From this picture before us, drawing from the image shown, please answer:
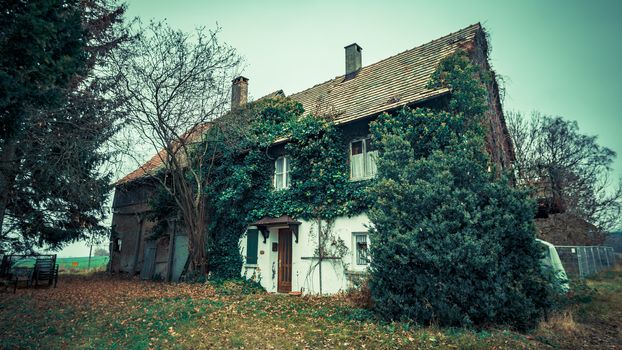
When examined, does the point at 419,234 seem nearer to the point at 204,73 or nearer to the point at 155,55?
the point at 204,73

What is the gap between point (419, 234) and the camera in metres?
7.95

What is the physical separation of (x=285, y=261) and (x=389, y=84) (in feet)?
28.1

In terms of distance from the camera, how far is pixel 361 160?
41.6 ft

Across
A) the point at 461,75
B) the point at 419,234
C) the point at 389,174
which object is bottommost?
the point at 419,234

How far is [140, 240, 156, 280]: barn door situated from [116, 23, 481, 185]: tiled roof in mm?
6954

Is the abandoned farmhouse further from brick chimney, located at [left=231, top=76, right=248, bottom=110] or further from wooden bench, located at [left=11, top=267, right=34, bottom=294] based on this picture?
wooden bench, located at [left=11, top=267, right=34, bottom=294]

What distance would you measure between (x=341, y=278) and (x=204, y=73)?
1001cm

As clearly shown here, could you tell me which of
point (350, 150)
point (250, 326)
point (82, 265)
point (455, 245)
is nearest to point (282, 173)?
point (350, 150)

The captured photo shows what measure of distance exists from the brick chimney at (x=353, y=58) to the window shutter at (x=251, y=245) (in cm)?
960

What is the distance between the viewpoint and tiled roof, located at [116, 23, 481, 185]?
1221 centimetres

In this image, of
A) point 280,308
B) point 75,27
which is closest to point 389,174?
point 280,308

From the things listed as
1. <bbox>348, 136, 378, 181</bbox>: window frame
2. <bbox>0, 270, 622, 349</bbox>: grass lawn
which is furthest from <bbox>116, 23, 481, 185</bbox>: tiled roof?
<bbox>0, 270, 622, 349</bbox>: grass lawn

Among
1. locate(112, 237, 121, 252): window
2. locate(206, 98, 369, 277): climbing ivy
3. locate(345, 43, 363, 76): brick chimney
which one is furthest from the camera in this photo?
locate(112, 237, 121, 252): window

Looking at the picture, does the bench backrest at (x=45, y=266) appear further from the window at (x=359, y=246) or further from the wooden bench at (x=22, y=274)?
the window at (x=359, y=246)
